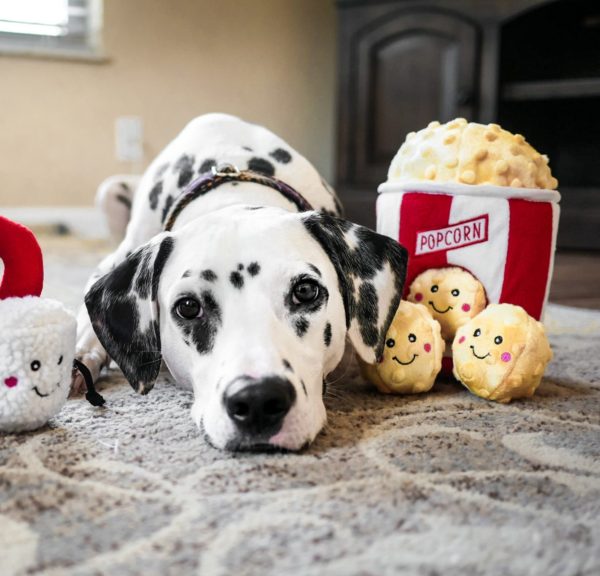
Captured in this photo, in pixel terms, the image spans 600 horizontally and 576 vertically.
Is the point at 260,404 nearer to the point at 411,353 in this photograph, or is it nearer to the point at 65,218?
the point at 411,353

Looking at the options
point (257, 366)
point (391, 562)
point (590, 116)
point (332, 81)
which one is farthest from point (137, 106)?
point (391, 562)

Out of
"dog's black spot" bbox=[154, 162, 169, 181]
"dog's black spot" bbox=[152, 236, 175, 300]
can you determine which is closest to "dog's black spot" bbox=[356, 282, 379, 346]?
"dog's black spot" bbox=[152, 236, 175, 300]

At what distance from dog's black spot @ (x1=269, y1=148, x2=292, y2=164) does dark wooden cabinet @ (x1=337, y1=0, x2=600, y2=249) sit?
2.57 metres

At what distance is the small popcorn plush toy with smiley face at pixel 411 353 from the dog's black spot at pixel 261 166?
2.18 feet

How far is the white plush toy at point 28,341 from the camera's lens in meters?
1.12

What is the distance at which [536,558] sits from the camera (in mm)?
798

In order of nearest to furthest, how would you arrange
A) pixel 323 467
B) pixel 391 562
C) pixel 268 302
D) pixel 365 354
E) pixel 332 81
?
1. pixel 391 562
2. pixel 323 467
3. pixel 268 302
4. pixel 365 354
5. pixel 332 81

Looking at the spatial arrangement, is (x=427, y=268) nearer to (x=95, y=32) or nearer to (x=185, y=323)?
(x=185, y=323)

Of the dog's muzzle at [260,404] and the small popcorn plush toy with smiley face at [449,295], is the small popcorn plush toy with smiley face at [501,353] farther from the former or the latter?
Answer: the dog's muzzle at [260,404]

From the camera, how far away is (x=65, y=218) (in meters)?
4.76

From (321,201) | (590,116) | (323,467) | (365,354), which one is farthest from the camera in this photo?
(590,116)

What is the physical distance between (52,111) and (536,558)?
4439mm

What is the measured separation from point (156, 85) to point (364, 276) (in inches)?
152

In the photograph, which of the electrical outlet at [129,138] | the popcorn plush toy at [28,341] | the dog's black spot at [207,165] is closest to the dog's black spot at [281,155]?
the dog's black spot at [207,165]
